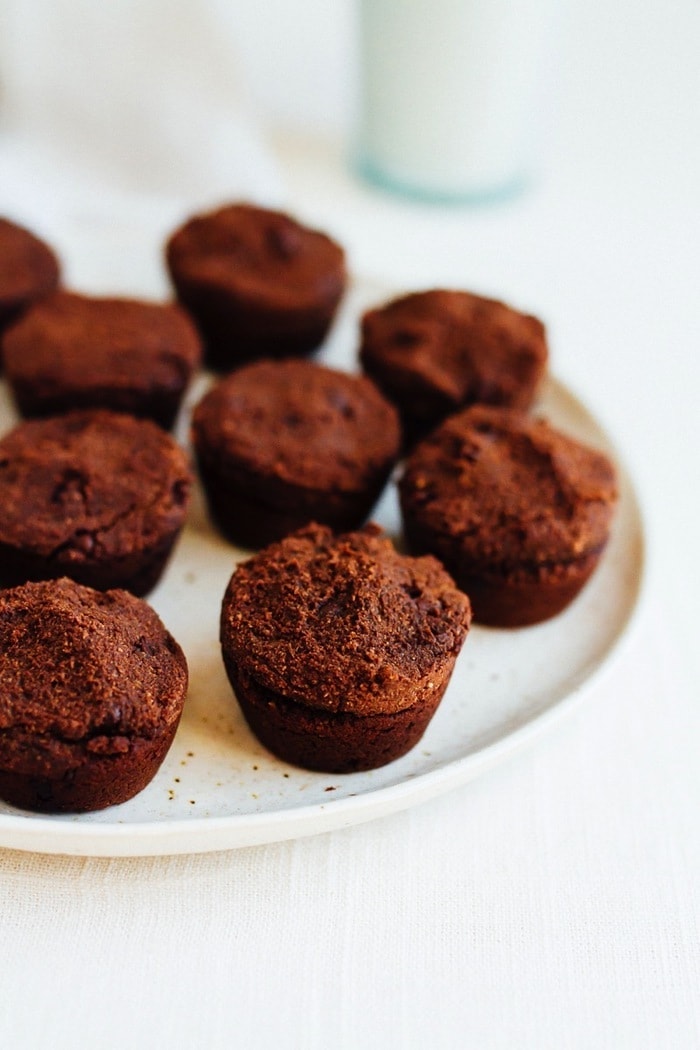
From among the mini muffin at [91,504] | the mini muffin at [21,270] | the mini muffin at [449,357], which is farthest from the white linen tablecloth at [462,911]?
the mini muffin at [21,270]

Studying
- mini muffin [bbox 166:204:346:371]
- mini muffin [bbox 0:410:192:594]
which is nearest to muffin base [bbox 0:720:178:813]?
mini muffin [bbox 0:410:192:594]

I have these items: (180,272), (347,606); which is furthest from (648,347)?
(347,606)

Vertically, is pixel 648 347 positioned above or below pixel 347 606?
below

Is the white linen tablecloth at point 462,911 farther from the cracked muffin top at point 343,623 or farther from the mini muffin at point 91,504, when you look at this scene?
the mini muffin at point 91,504

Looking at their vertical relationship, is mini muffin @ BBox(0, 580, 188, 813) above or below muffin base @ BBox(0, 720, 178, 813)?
above

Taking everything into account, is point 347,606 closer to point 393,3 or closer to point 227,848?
point 227,848

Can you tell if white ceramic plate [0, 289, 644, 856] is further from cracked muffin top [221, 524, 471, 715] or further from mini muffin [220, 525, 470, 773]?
cracked muffin top [221, 524, 471, 715]

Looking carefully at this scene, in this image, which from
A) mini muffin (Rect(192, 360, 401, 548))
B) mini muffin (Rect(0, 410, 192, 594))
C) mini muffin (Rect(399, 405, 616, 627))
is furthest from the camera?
mini muffin (Rect(192, 360, 401, 548))
